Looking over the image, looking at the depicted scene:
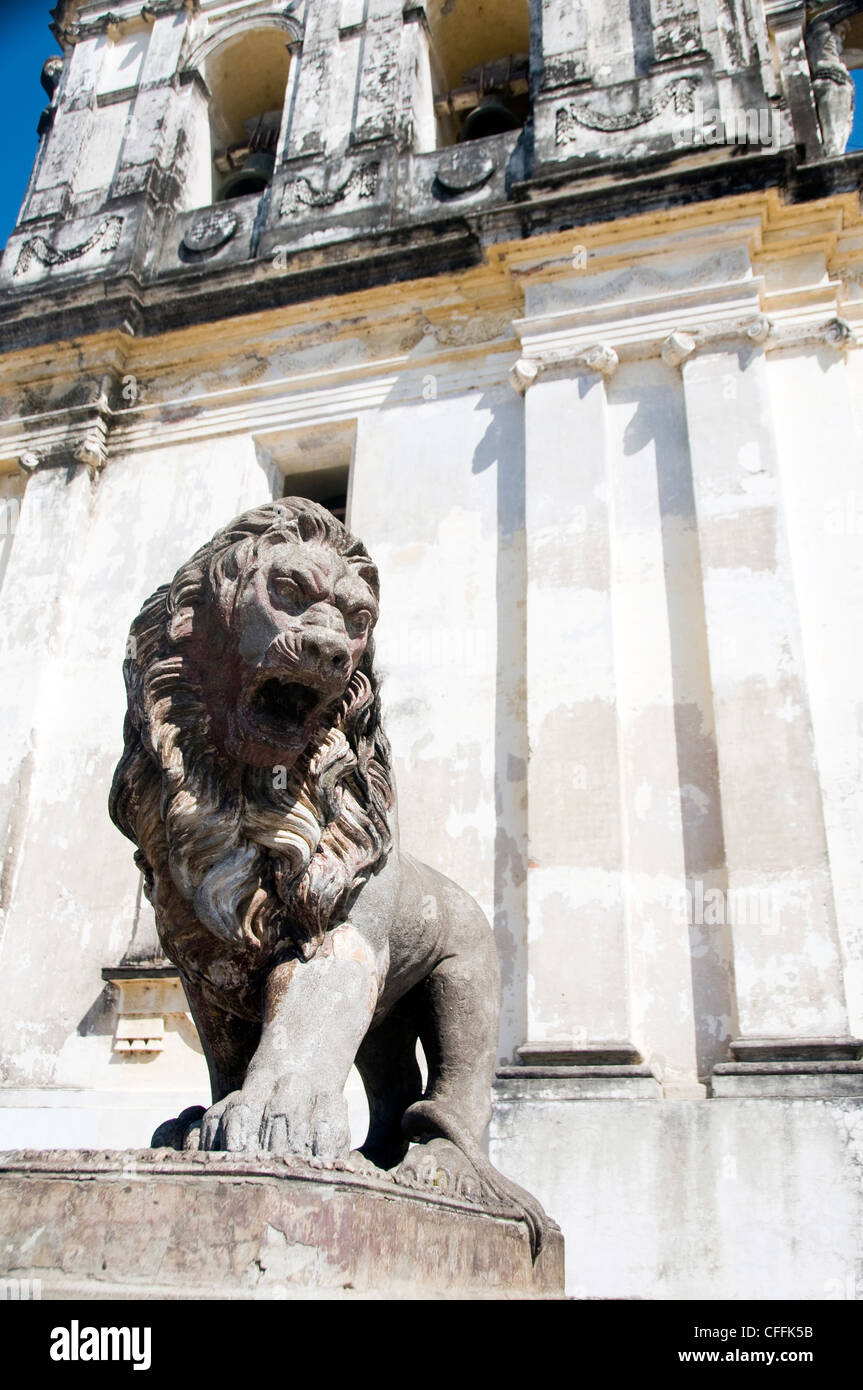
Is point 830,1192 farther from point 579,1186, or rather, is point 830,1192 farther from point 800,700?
point 800,700

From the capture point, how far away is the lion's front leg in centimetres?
264

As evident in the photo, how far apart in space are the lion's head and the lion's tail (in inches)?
28.6

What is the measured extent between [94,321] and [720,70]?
580 cm

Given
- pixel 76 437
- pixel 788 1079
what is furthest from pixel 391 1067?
pixel 76 437

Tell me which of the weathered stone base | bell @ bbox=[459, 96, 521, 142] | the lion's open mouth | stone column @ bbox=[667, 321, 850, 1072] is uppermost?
bell @ bbox=[459, 96, 521, 142]

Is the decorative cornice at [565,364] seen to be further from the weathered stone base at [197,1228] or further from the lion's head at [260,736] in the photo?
the weathered stone base at [197,1228]

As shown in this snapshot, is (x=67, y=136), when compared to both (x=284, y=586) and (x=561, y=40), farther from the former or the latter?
(x=284, y=586)

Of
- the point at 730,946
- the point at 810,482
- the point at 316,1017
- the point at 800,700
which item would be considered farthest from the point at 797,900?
the point at 316,1017

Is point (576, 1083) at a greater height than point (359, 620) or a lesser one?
lesser

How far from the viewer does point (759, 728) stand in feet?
22.1

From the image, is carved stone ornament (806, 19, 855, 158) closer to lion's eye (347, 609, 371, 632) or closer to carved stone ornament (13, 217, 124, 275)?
carved stone ornament (13, 217, 124, 275)

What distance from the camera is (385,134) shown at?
10586mm

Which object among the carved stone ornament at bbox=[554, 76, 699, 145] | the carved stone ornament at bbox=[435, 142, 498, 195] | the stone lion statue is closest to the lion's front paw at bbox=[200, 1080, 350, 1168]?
the stone lion statue

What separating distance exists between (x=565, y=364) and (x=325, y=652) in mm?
6051
